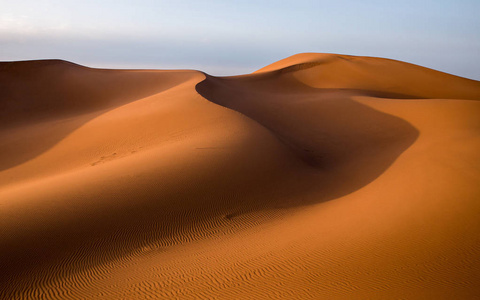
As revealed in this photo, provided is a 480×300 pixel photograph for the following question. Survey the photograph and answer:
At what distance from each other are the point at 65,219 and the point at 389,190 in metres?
7.35

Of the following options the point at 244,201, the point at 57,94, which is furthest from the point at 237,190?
the point at 57,94

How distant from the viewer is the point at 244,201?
944 cm

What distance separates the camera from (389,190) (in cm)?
917

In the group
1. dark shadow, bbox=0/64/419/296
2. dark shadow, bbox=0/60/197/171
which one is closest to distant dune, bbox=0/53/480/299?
dark shadow, bbox=0/64/419/296

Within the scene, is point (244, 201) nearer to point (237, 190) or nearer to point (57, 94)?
point (237, 190)

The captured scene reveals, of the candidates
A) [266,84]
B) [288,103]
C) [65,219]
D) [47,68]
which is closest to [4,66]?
[47,68]

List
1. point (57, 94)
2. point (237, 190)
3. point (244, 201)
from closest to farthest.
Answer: point (244, 201), point (237, 190), point (57, 94)

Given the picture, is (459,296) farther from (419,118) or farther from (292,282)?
(419,118)

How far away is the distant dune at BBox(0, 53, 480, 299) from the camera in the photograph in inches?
233

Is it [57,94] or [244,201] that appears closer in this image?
[244,201]

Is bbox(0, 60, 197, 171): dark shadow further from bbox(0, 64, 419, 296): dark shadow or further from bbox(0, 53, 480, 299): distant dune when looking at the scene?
bbox(0, 64, 419, 296): dark shadow

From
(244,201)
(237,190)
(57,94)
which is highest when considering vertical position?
(57,94)

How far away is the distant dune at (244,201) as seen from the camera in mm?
5926

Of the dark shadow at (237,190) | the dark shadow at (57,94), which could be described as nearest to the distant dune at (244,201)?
the dark shadow at (237,190)
